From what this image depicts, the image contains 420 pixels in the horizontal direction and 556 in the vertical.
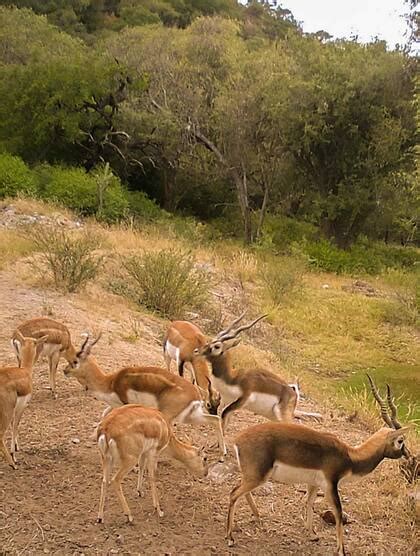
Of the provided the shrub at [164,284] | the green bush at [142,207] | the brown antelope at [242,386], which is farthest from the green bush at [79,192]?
the brown antelope at [242,386]

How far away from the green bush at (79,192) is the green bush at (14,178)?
1.51 ft

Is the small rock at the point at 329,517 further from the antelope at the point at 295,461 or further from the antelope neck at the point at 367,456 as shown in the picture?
the antelope neck at the point at 367,456

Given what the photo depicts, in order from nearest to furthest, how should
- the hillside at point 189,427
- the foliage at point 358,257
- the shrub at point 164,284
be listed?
the hillside at point 189,427 → the shrub at point 164,284 → the foliage at point 358,257

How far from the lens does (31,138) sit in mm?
26812

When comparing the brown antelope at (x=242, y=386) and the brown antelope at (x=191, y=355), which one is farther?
the brown antelope at (x=191, y=355)

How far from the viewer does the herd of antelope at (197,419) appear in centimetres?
496

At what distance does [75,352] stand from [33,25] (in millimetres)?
32887

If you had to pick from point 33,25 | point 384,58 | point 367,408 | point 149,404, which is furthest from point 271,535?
point 33,25

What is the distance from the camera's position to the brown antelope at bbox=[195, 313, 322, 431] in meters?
6.39

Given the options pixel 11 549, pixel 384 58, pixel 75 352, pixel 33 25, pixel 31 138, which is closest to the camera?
pixel 11 549

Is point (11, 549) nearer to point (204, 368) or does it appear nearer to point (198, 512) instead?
point (198, 512)

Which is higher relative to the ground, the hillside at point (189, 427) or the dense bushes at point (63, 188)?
the hillside at point (189, 427)

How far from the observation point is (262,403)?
6492 mm

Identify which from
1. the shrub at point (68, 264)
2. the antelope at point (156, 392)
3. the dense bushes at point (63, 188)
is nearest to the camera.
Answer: the antelope at point (156, 392)
